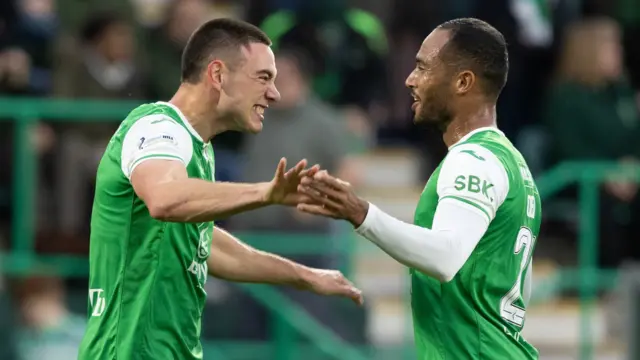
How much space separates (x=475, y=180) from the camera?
585 centimetres

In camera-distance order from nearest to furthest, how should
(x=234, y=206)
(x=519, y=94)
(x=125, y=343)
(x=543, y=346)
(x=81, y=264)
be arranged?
(x=234, y=206)
(x=125, y=343)
(x=81, y=264)
(x=543, y=346)
(x=519, y=94)

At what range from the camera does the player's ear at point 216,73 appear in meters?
6.48

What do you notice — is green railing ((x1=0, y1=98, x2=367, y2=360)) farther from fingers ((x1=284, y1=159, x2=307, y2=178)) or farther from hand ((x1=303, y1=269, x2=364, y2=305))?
→ fingers ((x1=284, y1=159, x2=307, y2=178))

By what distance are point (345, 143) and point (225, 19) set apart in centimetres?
492

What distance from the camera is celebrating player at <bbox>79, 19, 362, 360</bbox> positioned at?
19.6 feet

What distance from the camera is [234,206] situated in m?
5.75

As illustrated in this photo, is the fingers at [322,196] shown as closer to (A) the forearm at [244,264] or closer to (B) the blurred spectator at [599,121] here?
(A) the forearm at [244,264]

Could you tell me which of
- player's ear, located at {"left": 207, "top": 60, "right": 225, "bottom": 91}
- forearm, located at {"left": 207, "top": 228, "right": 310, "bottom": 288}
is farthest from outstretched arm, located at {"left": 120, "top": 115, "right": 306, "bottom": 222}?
forearm, located at {"left": 207, "top": 228, "right": 310, "bottom": 288}

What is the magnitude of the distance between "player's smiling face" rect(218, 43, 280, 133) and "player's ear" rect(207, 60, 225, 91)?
29mm

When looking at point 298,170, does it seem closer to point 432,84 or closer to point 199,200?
point 199,200

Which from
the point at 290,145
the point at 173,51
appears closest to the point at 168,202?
the point at 290,145

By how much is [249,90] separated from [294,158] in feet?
15.7

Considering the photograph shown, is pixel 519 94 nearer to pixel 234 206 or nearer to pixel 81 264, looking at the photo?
pixel 81 264

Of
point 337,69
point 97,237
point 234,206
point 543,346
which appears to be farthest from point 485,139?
point 337,69
